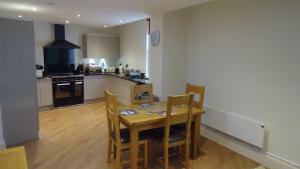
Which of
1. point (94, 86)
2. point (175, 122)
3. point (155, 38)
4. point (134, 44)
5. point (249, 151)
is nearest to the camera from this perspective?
point (175, 122)

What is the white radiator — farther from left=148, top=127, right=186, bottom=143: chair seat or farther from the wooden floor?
left=148, top=127, right=186, bottom=143: chair seat

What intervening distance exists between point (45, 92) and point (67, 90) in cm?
54

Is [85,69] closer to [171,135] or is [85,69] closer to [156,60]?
[156,60]

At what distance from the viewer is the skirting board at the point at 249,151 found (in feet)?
9.17

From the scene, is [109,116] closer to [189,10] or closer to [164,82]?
[164,82]

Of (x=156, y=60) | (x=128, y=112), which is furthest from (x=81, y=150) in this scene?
(x=156, y=60)

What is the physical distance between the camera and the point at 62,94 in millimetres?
5461

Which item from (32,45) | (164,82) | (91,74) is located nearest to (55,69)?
(91,74)

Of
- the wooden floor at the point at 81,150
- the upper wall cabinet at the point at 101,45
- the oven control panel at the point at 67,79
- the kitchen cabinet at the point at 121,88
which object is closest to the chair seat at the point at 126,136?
the wooden floor at the point at 81,150

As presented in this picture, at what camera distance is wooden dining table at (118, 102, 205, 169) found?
2508 mm

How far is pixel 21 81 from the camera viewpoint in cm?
345

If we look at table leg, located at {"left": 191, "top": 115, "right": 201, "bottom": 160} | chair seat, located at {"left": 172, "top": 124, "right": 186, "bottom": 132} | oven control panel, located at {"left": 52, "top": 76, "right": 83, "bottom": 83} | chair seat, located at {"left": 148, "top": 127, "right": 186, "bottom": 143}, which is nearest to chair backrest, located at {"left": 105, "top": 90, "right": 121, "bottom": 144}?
chair seat, located at {"left": 148, "top": 127, "right": 186, "bottom": 143}

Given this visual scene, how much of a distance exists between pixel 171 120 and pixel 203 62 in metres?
1.75

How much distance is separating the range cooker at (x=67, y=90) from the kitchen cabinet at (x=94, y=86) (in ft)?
0.45
